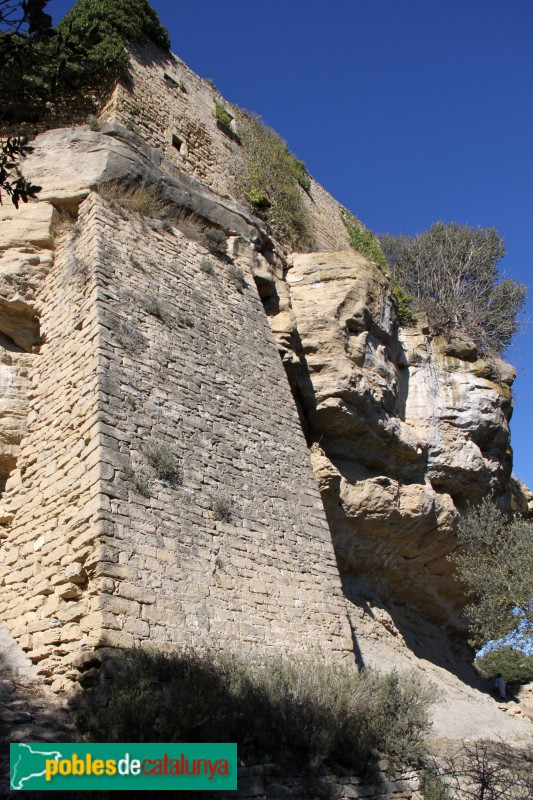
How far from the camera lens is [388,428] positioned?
38.9 feet

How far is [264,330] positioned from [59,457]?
13.5ft

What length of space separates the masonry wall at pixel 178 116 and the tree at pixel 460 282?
345 centimetres

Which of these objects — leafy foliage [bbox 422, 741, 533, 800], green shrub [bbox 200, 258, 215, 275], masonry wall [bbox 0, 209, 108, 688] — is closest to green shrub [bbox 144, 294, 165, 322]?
masonry wall [bbox 0, 209, 108, 688]

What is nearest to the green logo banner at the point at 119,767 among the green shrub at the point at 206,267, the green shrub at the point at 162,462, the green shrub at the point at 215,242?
the green shrub at the point at 162,462

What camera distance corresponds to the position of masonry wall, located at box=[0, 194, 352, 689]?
5.99 metres

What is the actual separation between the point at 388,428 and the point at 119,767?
8425 millimetres

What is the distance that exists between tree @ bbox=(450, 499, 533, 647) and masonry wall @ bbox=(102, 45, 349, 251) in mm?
6771

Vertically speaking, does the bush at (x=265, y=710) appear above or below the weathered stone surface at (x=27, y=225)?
below

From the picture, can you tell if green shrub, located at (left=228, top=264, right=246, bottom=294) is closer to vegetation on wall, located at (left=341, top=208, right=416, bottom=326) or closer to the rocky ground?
vegetation on wall, located at (left=341, top=208, right=416, bottom=326)

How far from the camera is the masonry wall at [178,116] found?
11375 mm

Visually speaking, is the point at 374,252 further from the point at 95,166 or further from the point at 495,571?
the point at 95,166

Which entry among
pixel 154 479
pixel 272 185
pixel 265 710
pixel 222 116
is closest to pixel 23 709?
pixel 265 710

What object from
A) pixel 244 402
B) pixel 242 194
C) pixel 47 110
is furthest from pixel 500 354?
pixel 47 110

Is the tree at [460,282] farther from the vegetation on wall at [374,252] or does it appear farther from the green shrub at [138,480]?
the green shrub at [138,480]
